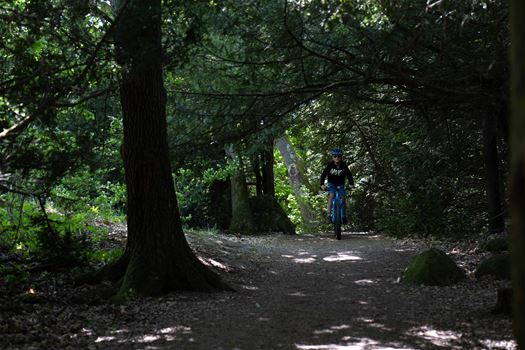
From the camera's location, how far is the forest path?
5.40 metres

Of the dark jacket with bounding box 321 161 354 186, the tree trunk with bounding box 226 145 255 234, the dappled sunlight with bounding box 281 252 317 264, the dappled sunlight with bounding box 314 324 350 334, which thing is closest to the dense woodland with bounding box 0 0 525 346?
the dark jacket with bounding box 321 161 354 186

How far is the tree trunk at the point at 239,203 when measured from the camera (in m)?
17.4

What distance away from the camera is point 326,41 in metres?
8.52

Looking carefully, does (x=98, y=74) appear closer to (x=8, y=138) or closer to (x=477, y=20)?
(x=8, y=138)

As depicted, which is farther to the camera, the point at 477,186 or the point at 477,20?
the point at 477,186

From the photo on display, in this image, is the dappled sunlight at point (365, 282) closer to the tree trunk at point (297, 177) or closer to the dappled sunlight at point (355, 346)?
the dappled sunlight at point (355, 346)

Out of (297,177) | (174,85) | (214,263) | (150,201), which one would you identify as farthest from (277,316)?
(297,177)

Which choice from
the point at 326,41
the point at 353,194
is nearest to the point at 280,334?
the point at 326,41

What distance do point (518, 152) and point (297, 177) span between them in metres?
24.8

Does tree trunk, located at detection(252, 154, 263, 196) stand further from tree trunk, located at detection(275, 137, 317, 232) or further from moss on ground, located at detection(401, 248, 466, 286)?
moss on ground, located at detection(401, 248, 466, 286)

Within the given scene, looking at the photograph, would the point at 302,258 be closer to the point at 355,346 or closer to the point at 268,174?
the point at 355,346

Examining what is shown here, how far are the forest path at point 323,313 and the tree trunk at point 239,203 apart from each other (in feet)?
21.2

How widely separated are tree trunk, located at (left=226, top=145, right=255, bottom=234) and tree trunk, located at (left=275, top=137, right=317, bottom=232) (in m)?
8.29

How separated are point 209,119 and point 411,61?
3401 mm
